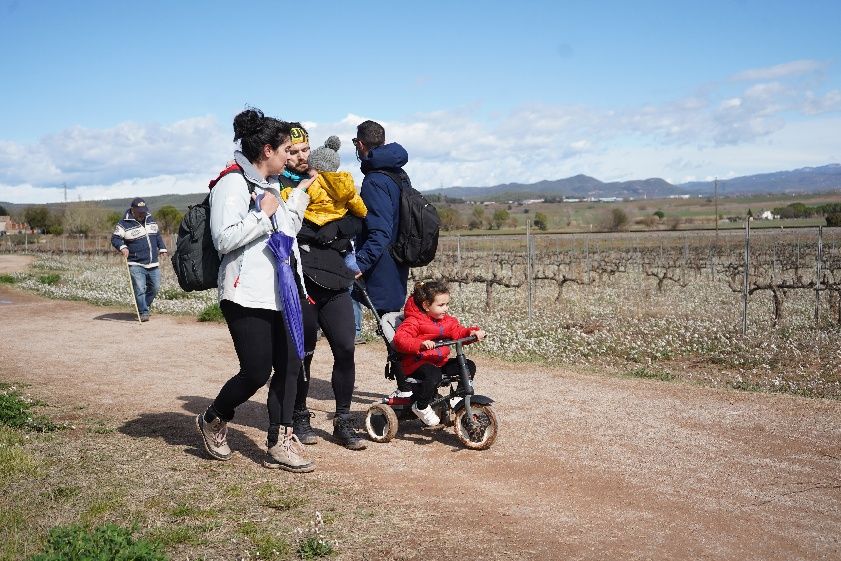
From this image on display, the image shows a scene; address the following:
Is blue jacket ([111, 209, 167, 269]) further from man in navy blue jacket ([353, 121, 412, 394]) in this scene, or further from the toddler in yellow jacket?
the toddler in yellow jacket

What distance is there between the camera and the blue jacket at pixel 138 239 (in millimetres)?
12930

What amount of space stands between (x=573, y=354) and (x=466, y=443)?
20.4 ft

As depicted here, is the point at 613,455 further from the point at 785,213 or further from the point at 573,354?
the point at 785,213

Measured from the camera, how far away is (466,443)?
18.2 ft

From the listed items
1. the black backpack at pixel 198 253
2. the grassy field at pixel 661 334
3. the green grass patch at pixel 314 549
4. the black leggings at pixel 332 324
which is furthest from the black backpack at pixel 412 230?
the grassy field at pixel 661 334

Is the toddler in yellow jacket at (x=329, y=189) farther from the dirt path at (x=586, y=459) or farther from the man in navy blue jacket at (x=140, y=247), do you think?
the man in navy blue jacket at (x=140, y=247)

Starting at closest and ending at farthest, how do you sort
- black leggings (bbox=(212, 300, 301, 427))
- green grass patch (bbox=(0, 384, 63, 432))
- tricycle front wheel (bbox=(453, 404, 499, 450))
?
black leggings (bbox=(212, 300, 301, 427))
tricycle front wheel (bbox=(453, 404, 499, 450))
green grass patch (bbox=(0, 384, 63, 432))

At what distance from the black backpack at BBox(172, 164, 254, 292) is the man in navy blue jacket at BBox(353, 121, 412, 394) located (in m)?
1.16

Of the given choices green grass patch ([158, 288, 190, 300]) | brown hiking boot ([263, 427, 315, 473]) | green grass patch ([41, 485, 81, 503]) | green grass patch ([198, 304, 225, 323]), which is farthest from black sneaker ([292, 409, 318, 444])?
green grass patch ([158, 288, 190, 300])

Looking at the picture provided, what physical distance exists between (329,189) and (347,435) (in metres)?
1.76

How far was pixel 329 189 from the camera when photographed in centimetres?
525

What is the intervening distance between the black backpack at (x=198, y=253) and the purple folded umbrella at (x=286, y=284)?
350 millimetres

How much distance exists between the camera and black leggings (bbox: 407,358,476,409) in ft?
18.5

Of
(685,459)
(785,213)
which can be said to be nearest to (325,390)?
(685,459)
